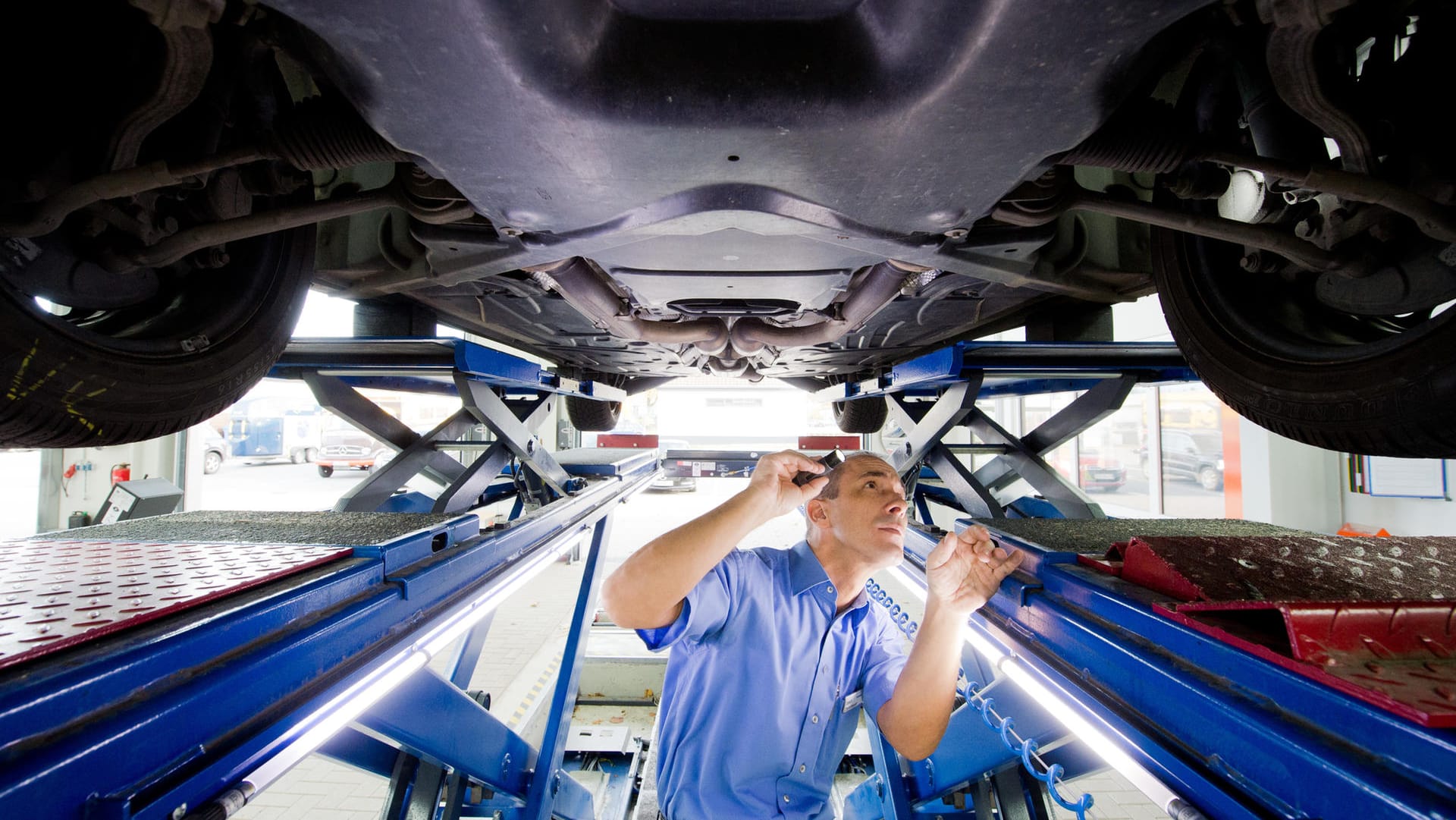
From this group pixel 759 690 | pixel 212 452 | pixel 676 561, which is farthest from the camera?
pixel 212 452

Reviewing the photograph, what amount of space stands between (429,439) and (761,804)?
5.54ft

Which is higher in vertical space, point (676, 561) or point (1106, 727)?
point (676, 561)

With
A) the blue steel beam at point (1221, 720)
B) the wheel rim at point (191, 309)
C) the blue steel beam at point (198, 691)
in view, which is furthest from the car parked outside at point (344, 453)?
the blue steel beam at point (1221, 720)

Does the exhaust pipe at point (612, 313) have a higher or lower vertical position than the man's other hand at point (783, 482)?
higher

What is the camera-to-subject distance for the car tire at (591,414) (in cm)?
431

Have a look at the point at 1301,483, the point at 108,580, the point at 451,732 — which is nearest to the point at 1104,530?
the point at 451,732

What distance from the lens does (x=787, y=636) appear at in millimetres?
1415

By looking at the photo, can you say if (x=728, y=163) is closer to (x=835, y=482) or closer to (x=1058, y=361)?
(x=835, y=482)

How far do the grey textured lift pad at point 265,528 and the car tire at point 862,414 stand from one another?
3131mm

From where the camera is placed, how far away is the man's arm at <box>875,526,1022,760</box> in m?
1.18

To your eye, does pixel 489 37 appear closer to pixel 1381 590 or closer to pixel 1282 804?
pixel 1282 804

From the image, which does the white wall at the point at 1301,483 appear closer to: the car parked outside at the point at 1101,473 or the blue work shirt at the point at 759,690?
the car parked outside at the point at 1101,473

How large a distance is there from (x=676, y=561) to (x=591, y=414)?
11.5 ft

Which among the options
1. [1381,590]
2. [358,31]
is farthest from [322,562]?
[1381,590]
